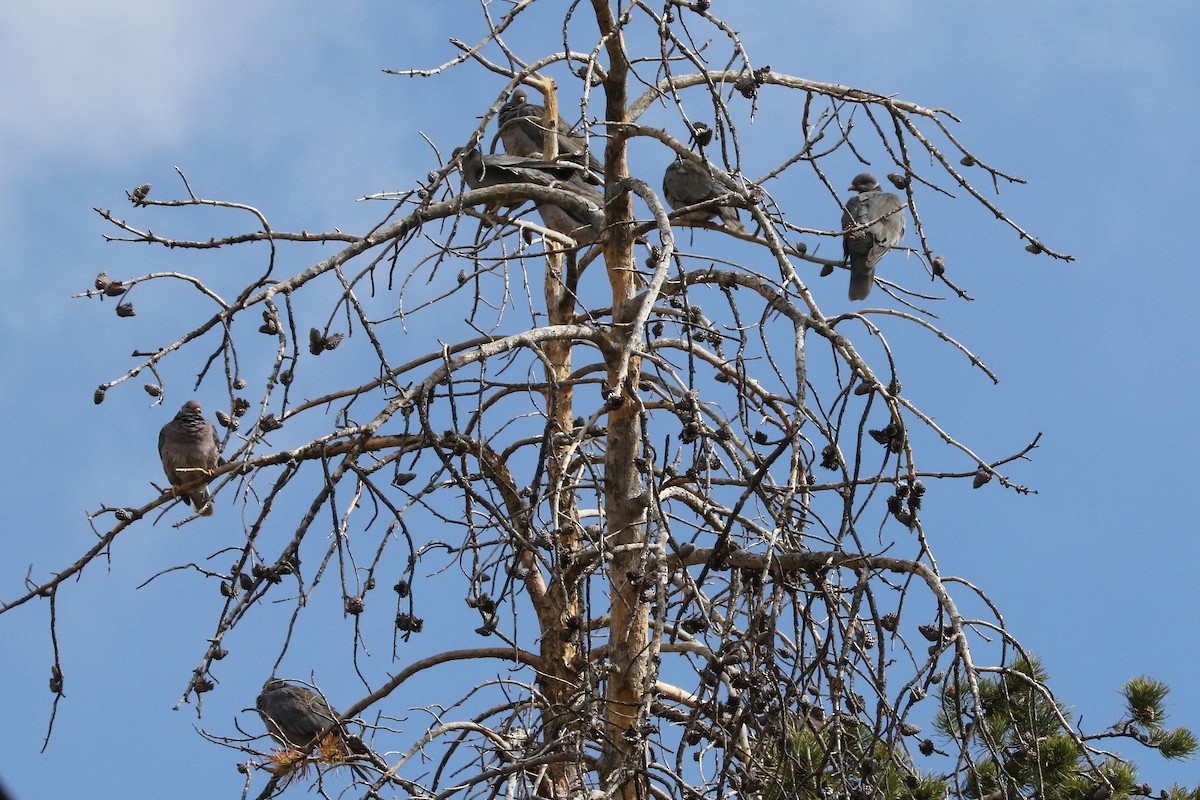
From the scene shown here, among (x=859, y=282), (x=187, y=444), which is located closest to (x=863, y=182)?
(x=859, y=282)

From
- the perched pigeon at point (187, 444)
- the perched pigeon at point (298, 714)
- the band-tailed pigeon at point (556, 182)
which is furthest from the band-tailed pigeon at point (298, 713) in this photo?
the band-tailed pigeon at point (556, 182)

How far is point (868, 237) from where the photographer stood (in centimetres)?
612

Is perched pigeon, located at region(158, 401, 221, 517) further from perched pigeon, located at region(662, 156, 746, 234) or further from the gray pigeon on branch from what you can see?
perched pigeon, located at region(662, 156, 746, 234)

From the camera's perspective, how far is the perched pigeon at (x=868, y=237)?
20.1ft

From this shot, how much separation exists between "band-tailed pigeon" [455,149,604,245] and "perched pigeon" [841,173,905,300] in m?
1.17

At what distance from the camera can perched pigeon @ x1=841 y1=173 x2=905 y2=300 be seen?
6.12m

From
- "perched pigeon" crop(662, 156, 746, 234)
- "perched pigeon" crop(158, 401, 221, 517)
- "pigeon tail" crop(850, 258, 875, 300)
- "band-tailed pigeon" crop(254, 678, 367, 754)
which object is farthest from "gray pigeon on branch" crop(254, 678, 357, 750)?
"pigeon tail" crop(850, 258, 875, 300)

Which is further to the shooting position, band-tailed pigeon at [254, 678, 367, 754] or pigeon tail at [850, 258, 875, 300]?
band-tailed pigeon at [254, 678, 367, 754]

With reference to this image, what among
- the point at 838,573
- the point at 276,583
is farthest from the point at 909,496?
the point at 276,583

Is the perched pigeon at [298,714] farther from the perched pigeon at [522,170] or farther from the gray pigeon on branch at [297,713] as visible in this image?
the perched pigeon at [522,170]

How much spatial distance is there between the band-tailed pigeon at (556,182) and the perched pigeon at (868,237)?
117cm

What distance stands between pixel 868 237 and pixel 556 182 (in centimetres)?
162

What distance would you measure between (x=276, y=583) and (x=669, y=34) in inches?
82.3

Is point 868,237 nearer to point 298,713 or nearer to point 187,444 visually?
point 187,444
